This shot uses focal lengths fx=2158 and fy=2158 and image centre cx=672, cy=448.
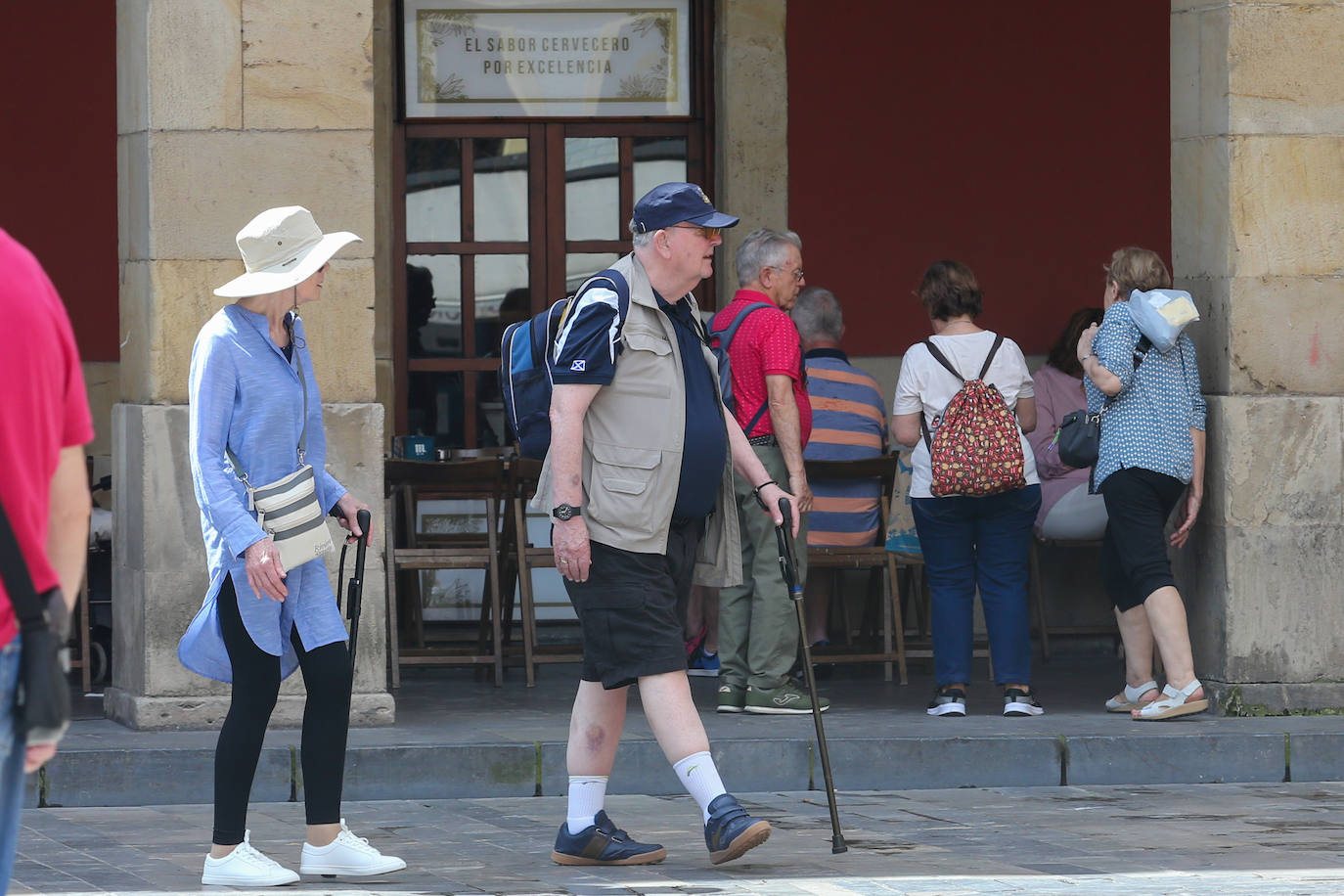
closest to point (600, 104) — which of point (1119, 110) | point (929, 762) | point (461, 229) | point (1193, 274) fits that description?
point (461, 229)

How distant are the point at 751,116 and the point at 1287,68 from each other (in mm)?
3017

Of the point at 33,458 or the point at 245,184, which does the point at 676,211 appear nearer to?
the point at 245,184

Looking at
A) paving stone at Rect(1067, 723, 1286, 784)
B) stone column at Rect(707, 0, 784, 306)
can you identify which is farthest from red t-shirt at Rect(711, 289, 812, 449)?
stone column at Rect(707, 0, 784, 306)

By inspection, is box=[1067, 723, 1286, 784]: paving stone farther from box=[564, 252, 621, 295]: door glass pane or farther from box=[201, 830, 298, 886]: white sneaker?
box=[564, 252, 621, 295]: door glass pane

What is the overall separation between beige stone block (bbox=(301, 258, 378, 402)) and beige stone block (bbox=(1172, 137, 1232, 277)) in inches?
126

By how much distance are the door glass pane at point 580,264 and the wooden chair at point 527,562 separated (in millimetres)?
1484

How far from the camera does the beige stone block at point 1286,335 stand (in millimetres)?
8219

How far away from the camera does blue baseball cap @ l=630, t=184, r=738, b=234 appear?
233 inches

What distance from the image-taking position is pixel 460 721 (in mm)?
8047

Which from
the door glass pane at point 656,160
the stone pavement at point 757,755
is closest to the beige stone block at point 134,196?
the stone pavement at point 757,755

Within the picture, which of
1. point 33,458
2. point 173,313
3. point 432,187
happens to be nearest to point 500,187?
point 432,187

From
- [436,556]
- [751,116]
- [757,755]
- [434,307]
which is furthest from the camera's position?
[434,307]

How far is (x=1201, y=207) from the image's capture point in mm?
8398

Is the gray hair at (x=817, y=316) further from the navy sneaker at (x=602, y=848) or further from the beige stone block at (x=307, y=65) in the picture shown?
the navy sneaker at (x=602, y=848)
